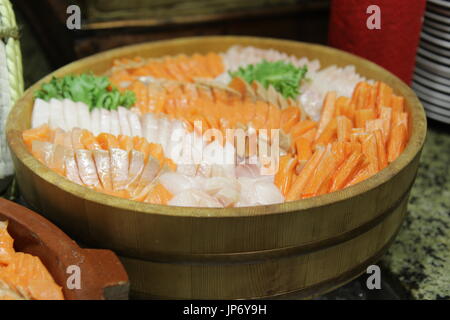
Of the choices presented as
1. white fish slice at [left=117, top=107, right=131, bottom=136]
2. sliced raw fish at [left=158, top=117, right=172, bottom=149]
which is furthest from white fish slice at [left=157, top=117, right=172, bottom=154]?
white fish slice at [left=117, top=107, right=131, bottom=136]

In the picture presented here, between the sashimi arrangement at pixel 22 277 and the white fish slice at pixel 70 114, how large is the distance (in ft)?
2.39

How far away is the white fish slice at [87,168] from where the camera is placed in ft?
6.86

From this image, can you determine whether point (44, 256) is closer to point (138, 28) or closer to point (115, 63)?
point (115, 63)

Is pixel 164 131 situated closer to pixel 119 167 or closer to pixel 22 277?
pixel 119 167

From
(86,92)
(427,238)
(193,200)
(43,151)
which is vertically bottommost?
(427,238)

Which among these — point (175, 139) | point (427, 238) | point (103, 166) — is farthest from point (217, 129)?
point (427, 238)

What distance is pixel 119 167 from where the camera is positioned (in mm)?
2117

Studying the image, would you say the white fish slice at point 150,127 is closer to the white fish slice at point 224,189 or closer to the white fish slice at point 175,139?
the white fish slice at point 175,139

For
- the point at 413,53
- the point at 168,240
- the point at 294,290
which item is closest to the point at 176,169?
the point at 168,240

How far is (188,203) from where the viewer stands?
1.99m

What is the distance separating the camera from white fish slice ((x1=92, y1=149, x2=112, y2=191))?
6.85 ft

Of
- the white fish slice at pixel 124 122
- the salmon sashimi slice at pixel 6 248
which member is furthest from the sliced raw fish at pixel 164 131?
the salmon sashimi slice at pixel 6 248

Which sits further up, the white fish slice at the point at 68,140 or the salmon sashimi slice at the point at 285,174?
the white fish slice at the point at 68,140

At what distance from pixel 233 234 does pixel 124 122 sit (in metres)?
0.91
